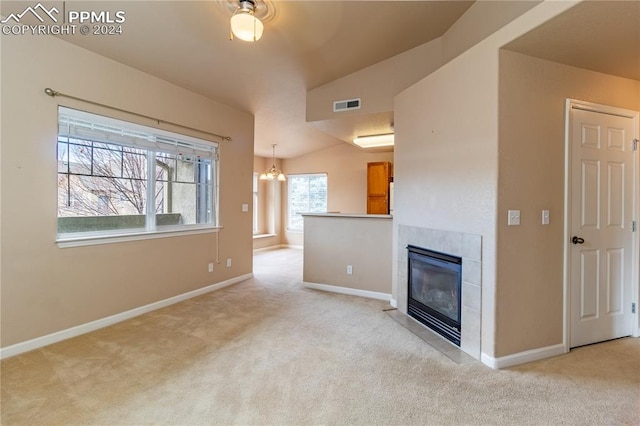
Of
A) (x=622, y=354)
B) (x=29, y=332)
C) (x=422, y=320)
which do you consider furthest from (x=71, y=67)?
(x=622, y=354)

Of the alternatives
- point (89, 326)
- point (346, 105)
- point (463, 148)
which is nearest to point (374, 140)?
point (346, 105)

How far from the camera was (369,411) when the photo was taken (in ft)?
6.08

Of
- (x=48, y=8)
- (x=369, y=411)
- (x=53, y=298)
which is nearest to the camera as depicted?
(x=369, y=411)

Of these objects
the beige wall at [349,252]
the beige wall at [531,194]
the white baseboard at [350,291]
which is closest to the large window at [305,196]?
the beige wall at [349,252]

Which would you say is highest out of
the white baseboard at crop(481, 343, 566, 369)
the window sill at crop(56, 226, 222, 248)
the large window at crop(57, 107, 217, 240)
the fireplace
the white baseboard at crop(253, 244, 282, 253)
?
the large window at crop(57, 107, 217, 240)

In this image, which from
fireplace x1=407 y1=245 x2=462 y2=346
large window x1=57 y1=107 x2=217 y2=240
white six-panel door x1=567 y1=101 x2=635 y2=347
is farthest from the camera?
large window x1=57 y1=107 x2=217 y2=240

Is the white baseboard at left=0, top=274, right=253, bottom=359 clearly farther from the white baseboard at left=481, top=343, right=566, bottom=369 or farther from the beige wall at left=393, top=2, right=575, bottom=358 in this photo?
the white baseboard at left=481, top=343, right=566, bottom=369

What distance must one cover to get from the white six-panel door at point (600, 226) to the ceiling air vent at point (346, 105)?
2.42m

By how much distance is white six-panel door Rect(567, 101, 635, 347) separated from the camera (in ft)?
8.73

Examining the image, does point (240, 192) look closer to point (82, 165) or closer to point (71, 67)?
point (82, 165)

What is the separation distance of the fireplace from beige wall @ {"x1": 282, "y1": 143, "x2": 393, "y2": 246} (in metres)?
4.26

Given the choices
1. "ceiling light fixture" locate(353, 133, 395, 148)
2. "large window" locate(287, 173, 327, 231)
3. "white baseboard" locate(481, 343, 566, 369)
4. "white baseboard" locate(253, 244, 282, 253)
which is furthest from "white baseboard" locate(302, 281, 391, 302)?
"large window" locate(287, 173, 327, 231)

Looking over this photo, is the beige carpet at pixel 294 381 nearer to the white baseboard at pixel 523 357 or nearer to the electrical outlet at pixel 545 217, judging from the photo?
the white baseboard at pixel 523 357

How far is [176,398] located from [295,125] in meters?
5.10
